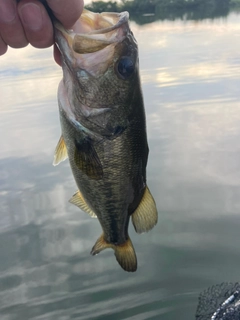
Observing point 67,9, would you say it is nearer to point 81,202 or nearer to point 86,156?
point 86,156

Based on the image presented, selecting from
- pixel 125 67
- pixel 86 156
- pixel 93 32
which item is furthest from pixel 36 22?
pixel 86 156

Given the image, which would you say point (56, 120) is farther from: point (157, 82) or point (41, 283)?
point (41, 283)

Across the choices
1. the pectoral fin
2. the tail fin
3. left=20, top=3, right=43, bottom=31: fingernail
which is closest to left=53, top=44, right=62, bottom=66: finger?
left=20, top=3, right=43, bottom=31: fingernail

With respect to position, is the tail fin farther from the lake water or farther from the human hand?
the lake water

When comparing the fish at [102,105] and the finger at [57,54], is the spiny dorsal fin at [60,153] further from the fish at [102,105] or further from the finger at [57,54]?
the finger at [57,54]

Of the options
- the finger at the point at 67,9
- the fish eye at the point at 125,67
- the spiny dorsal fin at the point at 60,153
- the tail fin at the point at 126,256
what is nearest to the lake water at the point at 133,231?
the tail fin at the point at 126,256

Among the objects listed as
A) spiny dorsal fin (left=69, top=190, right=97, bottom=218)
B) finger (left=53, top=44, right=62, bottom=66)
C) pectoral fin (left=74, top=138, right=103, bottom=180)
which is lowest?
spiny dorsal fin (left=69, top=190, right=97, bottom=218)

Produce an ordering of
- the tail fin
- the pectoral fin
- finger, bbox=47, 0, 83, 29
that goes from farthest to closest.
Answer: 1. the tail fin
2. the pectoral fin
3. finger, bbox=47, 0, 83, 29
